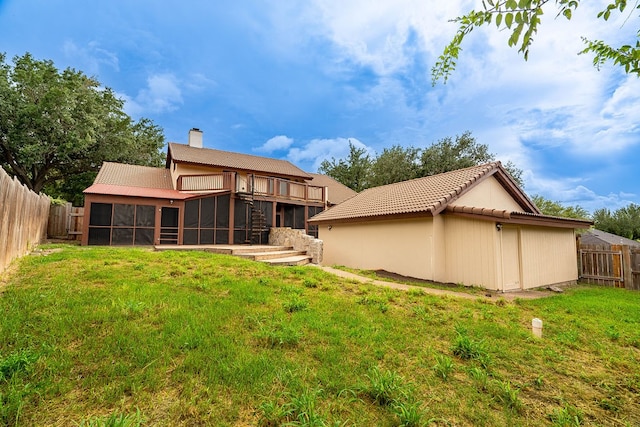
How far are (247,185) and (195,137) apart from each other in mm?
8093

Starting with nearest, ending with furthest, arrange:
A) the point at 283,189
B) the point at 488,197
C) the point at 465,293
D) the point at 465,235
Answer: the point at 465,293, the point at 465,235, the point at 488,197, the point at 283,189

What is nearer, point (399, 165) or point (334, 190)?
point (334, 190)

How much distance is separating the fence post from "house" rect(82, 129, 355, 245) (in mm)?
13610

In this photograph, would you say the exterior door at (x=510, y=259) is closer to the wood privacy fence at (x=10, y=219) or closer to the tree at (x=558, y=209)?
the wood privacy fence at (x=10, y=219)

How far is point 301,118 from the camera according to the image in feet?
142

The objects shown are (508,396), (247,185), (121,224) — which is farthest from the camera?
(247,185)

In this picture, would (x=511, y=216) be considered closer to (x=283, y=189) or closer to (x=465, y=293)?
(x=465, y=293)

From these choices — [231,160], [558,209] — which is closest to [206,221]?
[231,160]

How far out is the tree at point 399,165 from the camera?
28000 millimetres

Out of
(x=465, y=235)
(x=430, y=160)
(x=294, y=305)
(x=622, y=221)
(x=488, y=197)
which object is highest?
(x=430, y=160)

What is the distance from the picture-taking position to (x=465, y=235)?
28.5 ft

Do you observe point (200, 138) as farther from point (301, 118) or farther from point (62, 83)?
point (301, 118)

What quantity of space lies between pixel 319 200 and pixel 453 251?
11046 millimetres

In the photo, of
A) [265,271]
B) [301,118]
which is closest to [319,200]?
[265,271]
